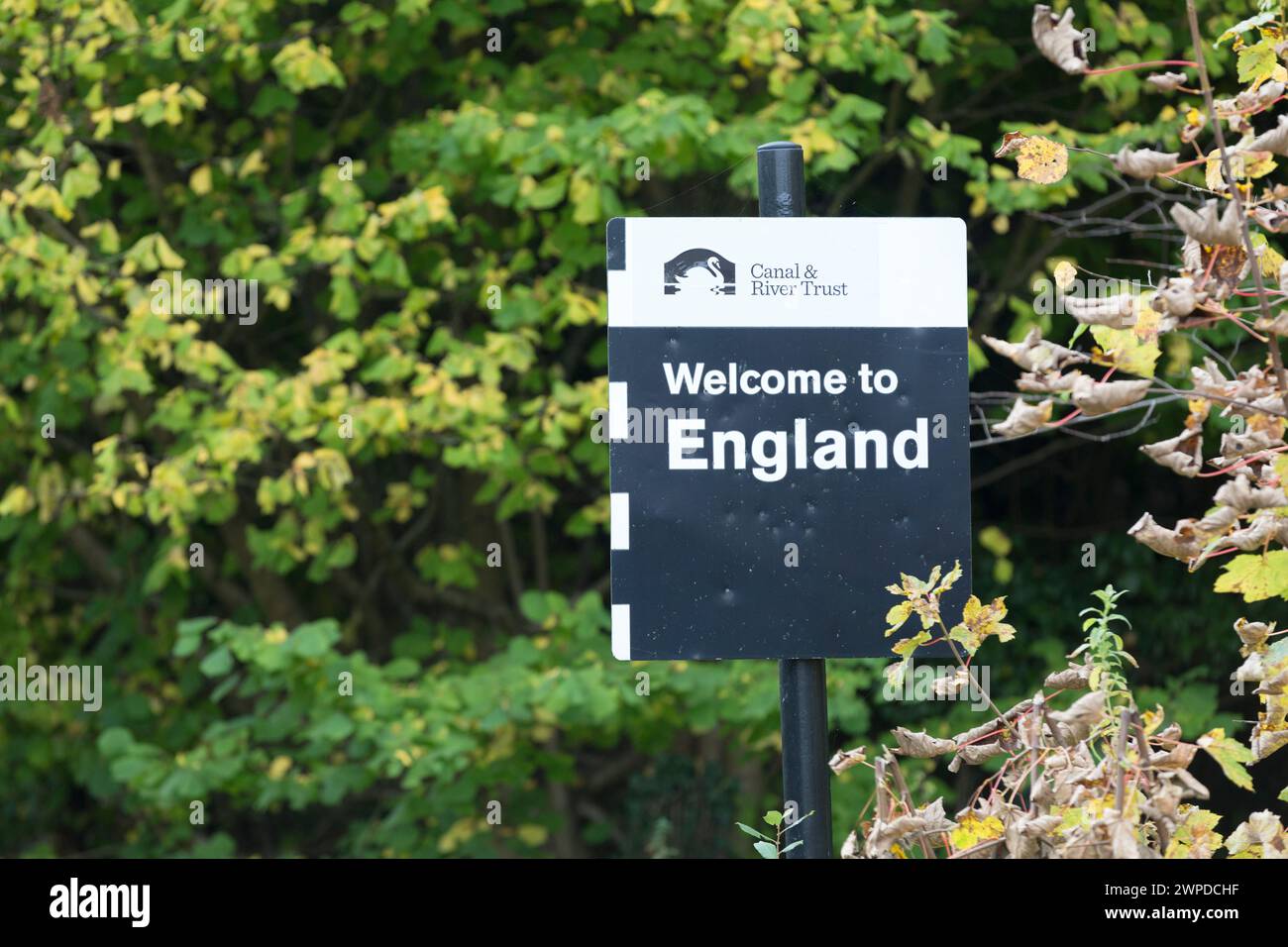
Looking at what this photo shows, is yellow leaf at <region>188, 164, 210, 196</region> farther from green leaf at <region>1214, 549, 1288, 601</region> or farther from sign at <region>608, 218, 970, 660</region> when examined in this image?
green leaf at <region>1214, 549, 1288, 601</region>

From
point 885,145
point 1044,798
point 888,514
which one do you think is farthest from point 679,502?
point 885,145

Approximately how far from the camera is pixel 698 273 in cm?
236

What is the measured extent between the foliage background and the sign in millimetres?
2845

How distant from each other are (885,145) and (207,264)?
3.09m

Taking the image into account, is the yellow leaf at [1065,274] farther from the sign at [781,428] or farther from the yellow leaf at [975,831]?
the yellow leaf at [975,831]

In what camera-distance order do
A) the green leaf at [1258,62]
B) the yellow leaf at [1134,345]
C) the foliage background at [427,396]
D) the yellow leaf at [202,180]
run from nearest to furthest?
the yellow leaf at [1134,345] → the green leaf at [1258,62] → the foliage background at [427,396] → the yellow leaf at [202,180]

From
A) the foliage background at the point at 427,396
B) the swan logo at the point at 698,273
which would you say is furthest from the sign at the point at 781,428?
the foliage background at the point at 427,396

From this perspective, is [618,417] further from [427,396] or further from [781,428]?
[427,396]

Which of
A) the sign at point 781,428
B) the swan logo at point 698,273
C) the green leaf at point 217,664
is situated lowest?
the green leaf at point 217,664

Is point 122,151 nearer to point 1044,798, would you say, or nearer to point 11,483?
point 11,483

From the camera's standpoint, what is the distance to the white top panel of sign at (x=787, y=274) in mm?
2344

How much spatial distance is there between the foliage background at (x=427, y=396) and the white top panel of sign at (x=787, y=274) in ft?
9.30

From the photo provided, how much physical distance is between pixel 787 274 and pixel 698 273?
0.45 feet

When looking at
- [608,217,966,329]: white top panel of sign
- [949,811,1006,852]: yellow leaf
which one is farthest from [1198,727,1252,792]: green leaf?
[608,217,966,329]: white top panel of sign
